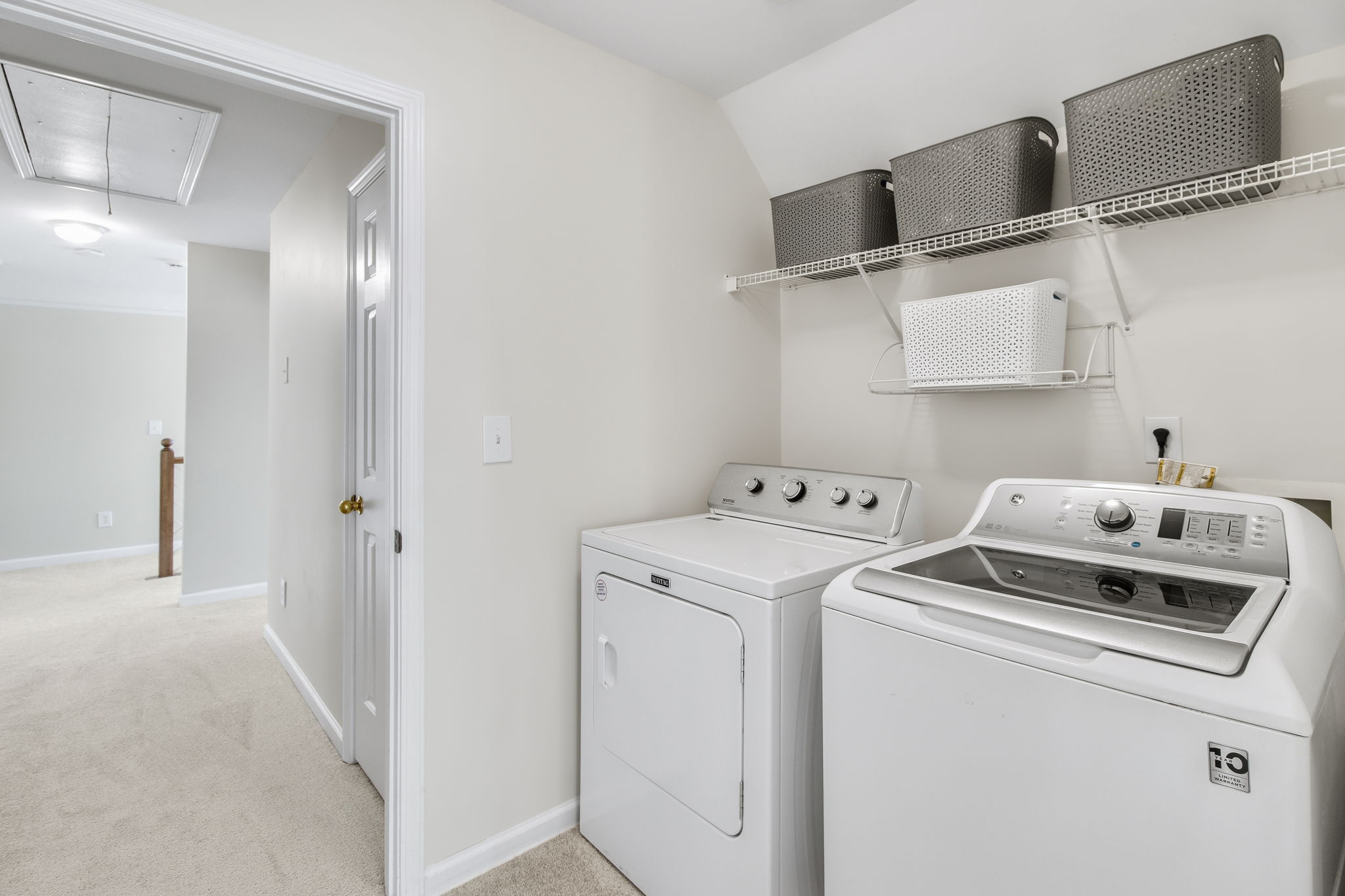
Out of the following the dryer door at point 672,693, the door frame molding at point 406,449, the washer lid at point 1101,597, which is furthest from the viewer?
the door frame molding at point 406,449

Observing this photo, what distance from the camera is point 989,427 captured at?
1887 millimetres

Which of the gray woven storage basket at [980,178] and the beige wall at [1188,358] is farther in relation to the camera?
the gray woven storage basket at [980,178]

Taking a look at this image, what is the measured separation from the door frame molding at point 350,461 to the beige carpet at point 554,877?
85cm

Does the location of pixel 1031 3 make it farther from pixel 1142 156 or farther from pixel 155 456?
pixel 155 456

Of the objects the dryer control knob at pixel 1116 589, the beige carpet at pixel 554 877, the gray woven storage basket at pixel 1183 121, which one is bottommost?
the beige carpet at pixel 554 877

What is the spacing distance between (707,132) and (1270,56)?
1433mm

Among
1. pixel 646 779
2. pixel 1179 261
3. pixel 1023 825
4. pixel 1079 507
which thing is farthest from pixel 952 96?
pixel 646 779

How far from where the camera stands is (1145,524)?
4.16 feet

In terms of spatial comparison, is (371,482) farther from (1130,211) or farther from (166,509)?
(166,509)

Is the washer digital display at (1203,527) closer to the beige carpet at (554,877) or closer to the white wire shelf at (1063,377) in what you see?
the white wire shelf at (1063,377)

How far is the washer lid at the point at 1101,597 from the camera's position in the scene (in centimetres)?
83

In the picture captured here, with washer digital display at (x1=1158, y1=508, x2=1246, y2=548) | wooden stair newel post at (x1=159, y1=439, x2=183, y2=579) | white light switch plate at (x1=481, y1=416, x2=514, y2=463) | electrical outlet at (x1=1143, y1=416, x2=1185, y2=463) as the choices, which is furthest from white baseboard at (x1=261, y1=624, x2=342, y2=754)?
electrical outlet at (x1=1143, y1=416, x2=1185, y2=463)

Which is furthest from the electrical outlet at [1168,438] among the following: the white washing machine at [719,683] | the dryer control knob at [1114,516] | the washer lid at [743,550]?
the washer lid at [743,550]

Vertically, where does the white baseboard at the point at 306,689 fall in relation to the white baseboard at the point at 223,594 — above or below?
below
